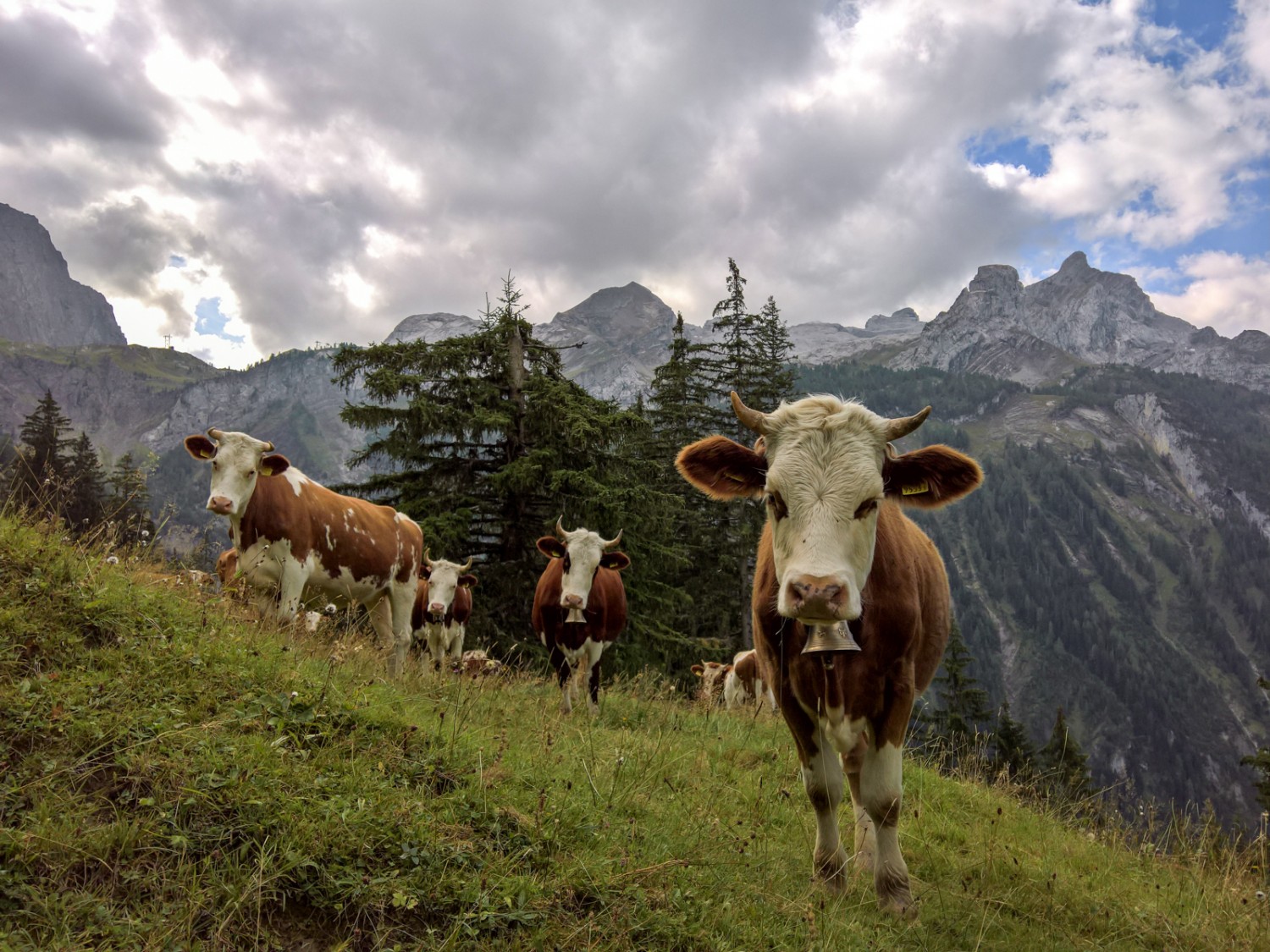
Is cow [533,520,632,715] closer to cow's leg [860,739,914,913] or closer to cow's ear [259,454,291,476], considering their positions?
cow's ear [259,454,291,476]

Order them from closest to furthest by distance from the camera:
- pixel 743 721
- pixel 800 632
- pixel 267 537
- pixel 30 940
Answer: pixel 30 940 → pixel 800 632 → pixel 267 537 → pixel 743 721

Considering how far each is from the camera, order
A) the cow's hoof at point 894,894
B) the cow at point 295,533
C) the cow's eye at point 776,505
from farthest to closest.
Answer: the cow at point 295,533 < the cow's hoof at point 894,894 < the cow's eye at point 776,505

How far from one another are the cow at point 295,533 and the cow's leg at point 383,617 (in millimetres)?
64

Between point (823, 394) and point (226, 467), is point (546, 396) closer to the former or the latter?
point (226, 467)

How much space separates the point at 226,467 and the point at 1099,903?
29.2 ft

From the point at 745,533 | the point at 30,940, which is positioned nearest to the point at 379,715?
the point at 30,940

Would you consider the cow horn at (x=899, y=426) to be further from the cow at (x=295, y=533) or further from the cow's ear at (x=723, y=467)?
the cow at (x=295, y=533)

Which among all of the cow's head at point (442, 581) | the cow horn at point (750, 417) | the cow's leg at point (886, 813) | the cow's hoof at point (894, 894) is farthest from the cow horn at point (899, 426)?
the cow's head at point (442, 581)

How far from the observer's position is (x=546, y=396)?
17.6 meters

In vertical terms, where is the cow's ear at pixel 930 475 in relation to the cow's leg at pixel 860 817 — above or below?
above

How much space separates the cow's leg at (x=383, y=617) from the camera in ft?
36.1

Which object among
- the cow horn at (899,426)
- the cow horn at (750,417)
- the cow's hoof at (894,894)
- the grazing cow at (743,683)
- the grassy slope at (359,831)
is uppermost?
the cow horn at (899,426)

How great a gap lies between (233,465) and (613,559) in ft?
16.8

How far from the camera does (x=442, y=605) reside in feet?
40.3
